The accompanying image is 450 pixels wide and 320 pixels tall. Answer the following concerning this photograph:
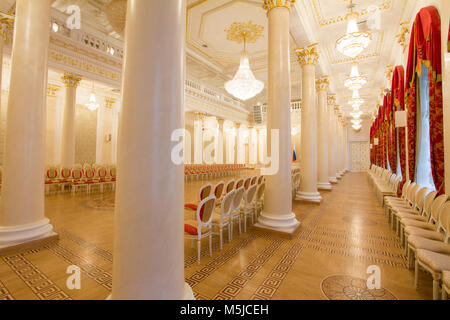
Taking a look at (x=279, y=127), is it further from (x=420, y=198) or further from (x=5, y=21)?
(x=5, y=21)

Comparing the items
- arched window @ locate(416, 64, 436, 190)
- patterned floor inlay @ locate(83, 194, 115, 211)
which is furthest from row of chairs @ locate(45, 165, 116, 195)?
arched window @ locate(416, 64, 436, 190)

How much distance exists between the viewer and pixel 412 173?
4.68 meters

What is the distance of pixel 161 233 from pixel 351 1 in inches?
260

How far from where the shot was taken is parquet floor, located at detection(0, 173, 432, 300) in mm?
2062

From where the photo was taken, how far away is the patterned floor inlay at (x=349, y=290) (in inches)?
78.5

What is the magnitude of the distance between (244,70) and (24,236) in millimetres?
7445

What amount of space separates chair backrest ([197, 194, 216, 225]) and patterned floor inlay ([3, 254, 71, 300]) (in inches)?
55.4

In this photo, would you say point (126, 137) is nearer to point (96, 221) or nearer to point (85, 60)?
point (96, 221)

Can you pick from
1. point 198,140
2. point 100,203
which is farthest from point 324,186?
point 198,140

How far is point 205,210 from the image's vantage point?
270 cm

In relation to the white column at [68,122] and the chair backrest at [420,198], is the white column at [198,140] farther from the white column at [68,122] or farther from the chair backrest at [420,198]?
the chair backrest at [420,198]

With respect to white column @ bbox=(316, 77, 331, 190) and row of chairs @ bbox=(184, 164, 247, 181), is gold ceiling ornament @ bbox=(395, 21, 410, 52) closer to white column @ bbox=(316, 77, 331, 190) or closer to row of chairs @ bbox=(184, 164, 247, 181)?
white column @ bbox=(316, 77, 331, 190)

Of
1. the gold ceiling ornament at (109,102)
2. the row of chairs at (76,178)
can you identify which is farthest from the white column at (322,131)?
the gold ceiling ornament at (109,102)

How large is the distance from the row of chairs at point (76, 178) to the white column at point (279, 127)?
236 inches
